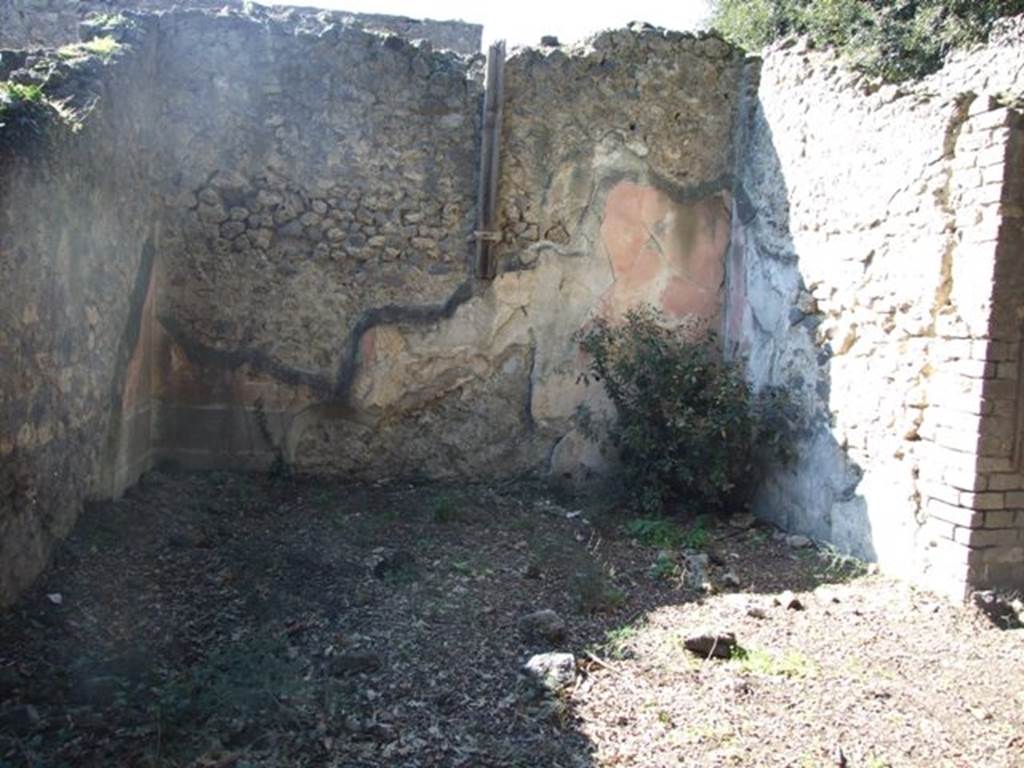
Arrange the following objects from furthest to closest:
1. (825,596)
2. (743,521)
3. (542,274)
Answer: (542,274)
(743,521)
(825,596)

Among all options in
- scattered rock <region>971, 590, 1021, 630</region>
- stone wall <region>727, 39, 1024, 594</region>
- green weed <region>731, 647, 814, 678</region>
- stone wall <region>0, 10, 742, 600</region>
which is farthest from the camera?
stone wall <region>0, 10, 742, 600</region>

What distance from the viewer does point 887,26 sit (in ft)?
26.0

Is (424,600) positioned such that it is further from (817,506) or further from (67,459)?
(817,506)

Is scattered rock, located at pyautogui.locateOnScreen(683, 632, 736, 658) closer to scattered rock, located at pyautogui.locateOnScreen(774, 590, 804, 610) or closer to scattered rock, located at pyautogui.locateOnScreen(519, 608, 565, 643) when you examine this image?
scattered rock, located at pyautogui.locateOnScreen(519, 608, 565, 643)

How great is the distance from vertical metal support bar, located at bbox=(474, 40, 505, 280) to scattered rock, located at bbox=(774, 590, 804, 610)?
284 cm

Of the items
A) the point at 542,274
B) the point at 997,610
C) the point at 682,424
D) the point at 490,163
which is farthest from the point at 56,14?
the point at 997,610

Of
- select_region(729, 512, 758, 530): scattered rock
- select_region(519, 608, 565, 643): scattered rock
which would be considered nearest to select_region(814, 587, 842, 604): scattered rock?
select_region(729, 512, 758, 530): scattered rock

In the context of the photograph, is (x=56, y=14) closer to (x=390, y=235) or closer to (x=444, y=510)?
(x=390, y=235)

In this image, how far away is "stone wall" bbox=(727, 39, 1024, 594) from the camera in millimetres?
4055

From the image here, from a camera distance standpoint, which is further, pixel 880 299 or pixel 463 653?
pixel 880 299

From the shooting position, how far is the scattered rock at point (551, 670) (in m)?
3.28

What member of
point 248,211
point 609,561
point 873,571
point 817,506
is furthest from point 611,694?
point 248,211

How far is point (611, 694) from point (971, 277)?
2467 mm

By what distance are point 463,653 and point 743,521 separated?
255 centimetres
